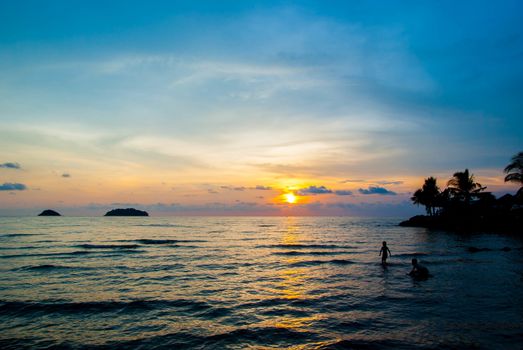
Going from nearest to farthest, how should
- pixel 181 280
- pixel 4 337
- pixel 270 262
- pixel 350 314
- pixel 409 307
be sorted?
pixel 4 337
pixel 350 314
pixel 409 307
pixel 181 280
pixel 270 262

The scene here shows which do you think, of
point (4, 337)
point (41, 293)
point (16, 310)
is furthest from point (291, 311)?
point (41, 293)

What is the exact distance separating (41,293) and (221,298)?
12.3 meters

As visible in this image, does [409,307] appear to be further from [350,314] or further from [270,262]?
[270,262]

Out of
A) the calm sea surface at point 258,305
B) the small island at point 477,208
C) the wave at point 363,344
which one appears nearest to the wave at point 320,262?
the calm sea surface at point 258,305

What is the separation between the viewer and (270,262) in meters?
35.2

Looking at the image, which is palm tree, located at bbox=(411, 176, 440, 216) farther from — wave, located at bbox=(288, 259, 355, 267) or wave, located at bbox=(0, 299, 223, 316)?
wave, located at bbox=(0, 299, 223, 316)

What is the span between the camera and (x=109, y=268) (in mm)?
30422

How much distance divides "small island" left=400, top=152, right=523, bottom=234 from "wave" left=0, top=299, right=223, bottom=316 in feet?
242

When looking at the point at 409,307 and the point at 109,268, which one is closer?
the point at 409,307

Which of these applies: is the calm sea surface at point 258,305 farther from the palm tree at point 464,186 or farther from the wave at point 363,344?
the palm tree at point 464,186

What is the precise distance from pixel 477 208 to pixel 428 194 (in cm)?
2108

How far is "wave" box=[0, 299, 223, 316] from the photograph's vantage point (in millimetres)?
17062

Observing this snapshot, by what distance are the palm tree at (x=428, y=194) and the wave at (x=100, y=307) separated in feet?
357

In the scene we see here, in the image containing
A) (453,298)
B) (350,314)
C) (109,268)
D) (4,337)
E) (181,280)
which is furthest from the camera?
(109,268)
